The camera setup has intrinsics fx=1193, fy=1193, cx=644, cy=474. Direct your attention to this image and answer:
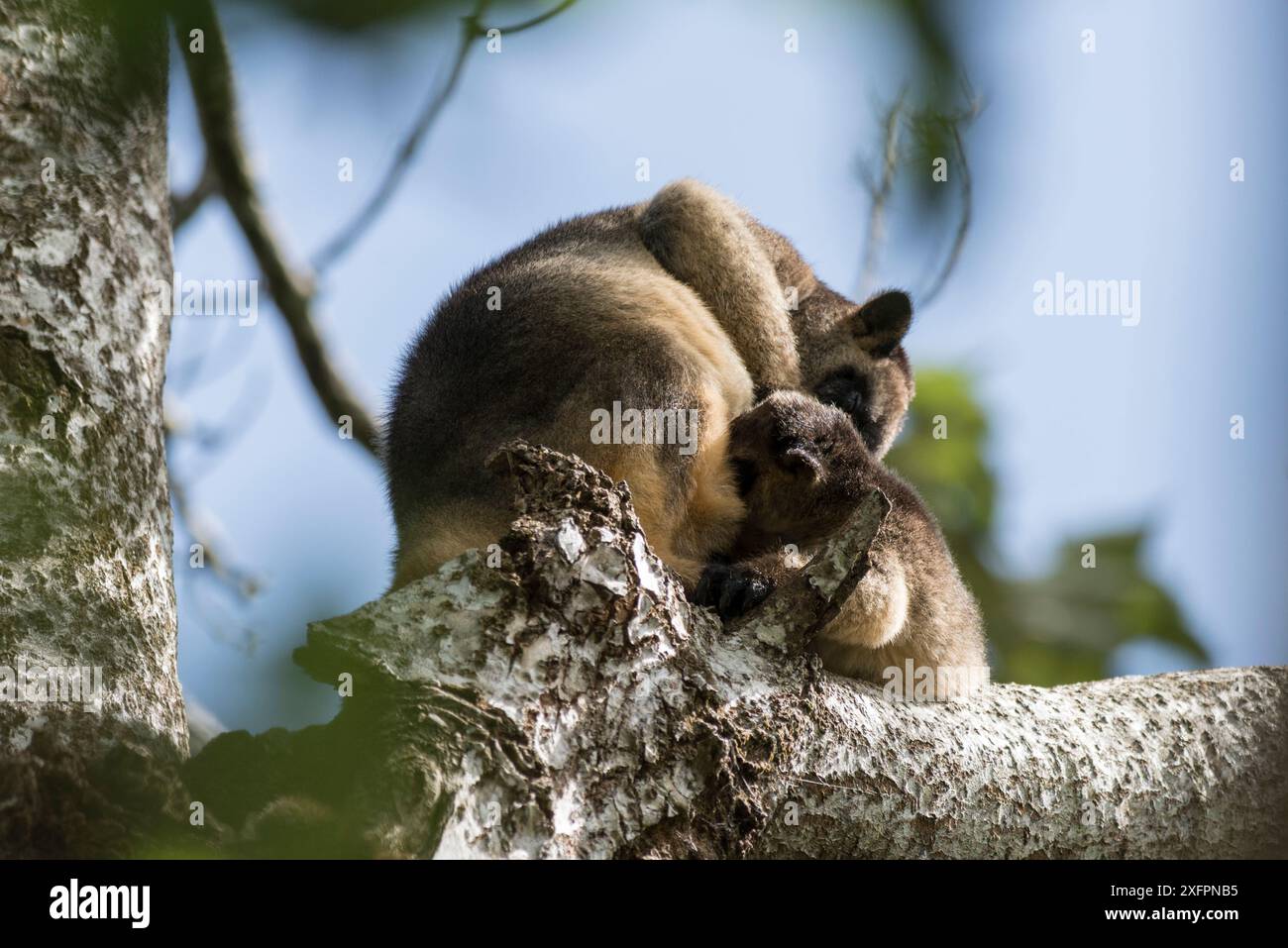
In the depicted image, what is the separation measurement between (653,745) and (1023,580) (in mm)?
7043

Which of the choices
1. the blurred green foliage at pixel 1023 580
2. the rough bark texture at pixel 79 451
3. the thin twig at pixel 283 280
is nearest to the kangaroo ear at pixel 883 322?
the blurred green foliage at pixel 1023 580

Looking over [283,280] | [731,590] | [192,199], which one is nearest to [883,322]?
[731,590]

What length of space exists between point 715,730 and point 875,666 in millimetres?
1782

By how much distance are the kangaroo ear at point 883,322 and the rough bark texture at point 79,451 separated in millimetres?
5451

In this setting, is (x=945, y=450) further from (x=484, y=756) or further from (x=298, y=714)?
(x=298, y=714)

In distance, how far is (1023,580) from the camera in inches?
418

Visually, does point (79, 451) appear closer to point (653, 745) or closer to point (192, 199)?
point (653, 745)

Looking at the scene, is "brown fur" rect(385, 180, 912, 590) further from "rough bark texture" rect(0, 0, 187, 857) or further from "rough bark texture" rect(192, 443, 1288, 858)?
"rough bark texture" rect(0, 0, 187, 857)

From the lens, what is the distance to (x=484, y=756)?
4.02 meters

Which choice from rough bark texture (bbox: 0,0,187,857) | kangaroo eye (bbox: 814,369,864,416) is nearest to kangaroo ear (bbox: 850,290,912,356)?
kangaroo eye (bbox: 814,369,864,416)

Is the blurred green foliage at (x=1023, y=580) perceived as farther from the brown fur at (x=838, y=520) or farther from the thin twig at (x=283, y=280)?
the thin twig at (x=283, y=280)

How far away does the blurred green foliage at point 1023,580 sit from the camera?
980 cm

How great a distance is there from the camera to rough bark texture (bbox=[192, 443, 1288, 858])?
12.6ft
